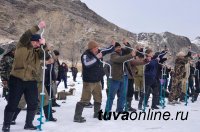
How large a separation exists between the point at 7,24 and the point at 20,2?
11.7 m

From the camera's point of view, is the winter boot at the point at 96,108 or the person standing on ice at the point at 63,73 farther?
the person standing on ice at the point at 63,73

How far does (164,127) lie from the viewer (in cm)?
967

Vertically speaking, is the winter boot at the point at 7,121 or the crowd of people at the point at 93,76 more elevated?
the crowd of people at the point at 93,76

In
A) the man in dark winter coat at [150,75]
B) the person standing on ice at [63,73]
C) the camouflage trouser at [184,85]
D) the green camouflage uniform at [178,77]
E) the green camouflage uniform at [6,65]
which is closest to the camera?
the green camouflage uniform at [6,65]

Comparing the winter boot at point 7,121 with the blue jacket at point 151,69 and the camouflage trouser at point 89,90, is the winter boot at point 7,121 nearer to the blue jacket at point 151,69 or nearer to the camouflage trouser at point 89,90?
the camouflage trouser at point 89,90

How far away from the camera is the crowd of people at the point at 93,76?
341 inches

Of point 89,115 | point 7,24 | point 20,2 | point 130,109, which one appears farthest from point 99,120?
point 20,2

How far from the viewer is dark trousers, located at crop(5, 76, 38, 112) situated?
337 inches

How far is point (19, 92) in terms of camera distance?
28.2ft

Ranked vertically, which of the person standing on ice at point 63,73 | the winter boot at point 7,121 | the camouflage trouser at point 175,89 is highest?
the person standing on ice at point 63,73

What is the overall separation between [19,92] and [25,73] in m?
0.39

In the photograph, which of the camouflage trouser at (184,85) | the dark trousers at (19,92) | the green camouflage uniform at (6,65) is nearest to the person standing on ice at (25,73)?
the dark trousers at (19,92)

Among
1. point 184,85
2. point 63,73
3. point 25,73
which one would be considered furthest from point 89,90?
point 63,73

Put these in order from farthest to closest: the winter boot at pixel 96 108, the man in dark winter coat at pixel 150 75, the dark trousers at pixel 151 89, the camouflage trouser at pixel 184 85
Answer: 1. the camouflage trouser at pixel 184 85
2. the dark trousers at pixel 151 89
3. the man in dark winter coat at pixel 150 75
4. the winter boot at pixel 96 108
